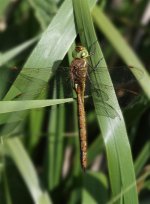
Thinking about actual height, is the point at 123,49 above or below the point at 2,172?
above

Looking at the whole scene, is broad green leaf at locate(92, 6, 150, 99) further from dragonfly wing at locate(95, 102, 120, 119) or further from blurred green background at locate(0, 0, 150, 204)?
dragonfly wing at locate(95, 102, 120, 119)

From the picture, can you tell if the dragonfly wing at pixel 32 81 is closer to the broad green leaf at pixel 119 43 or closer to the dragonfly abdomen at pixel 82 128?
the dragonfly abdomen at pixel 82 128

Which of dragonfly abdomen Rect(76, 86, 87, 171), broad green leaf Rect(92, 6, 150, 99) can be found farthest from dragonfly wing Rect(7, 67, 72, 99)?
broad green leaf Rect(92, 6, 150, 99)

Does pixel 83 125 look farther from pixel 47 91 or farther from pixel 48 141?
pixel 48 141

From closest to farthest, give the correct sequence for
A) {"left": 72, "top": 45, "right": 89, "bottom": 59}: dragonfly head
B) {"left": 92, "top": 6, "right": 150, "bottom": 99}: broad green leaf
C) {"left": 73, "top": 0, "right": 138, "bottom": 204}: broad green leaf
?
{"left": 73, "top": 0, "right": 138, "bottom": 204}: broad green leaf, {"left": 72, "top": 45, "right": 89, "bottom": 59}: dragonfly head, {"left": 92, "top": 6, "right": 150, "bottom": 99}: broad green leaf

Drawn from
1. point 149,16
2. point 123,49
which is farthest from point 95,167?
point 149,16

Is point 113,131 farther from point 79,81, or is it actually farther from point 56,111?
point 56,111

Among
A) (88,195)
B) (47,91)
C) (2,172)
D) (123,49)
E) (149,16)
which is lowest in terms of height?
(88,195)

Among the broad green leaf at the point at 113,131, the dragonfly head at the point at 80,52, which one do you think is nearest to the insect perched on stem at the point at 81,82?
the dragonfly head at the point at 80,52
